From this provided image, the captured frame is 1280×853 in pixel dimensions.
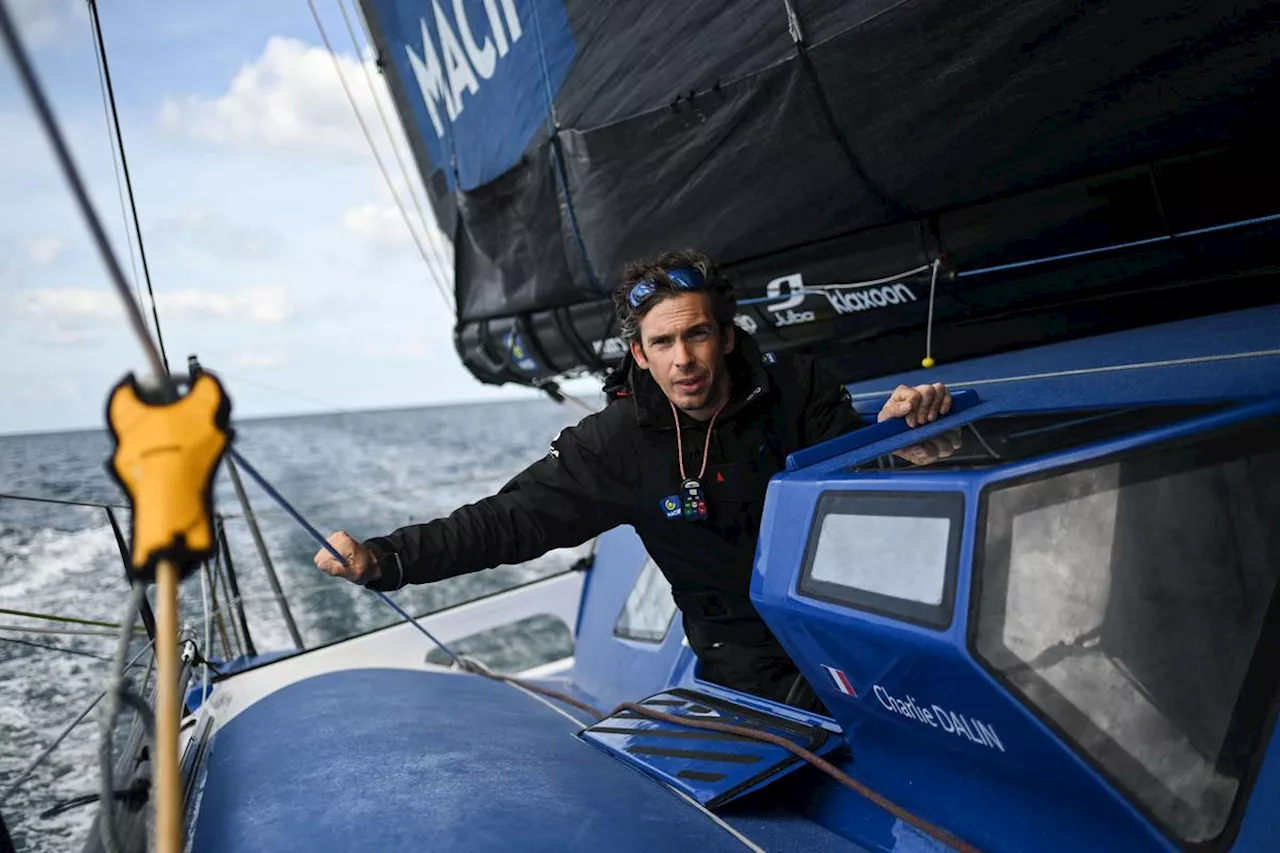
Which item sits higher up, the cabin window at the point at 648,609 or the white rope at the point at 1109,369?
the white rope at the point at 1109,369

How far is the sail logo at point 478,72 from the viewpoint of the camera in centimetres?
311

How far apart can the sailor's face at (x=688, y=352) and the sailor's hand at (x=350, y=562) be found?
694mm

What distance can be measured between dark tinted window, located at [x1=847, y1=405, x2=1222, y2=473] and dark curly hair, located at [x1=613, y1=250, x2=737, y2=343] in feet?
2.16

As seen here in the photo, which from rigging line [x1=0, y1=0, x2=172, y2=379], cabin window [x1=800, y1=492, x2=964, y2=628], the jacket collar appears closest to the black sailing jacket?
the jacket collar

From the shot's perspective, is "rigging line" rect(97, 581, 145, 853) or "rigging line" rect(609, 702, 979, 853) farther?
"rigging line" rect(609, 702, 979, 853)

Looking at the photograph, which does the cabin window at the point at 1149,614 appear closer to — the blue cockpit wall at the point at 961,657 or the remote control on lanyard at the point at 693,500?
the blue cockpit wall at the point at 961,657

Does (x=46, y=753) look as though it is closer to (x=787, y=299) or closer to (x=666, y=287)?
(x=666, y=287)

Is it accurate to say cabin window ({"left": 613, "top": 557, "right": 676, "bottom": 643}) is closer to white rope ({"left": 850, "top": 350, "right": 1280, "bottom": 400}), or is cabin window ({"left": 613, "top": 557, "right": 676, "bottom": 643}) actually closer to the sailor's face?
white rope ({"left": 850, "top": 350, "right": 1280, "bottom": 400})

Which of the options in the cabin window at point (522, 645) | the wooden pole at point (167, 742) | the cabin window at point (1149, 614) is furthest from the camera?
the cabin window at point (522, 645)

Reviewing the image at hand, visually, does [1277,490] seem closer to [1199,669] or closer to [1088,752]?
[1199,669]

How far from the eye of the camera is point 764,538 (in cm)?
152

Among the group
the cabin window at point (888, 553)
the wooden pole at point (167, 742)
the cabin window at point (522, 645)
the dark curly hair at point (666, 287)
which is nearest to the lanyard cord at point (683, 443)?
the dark curly hair at point (666, 287)

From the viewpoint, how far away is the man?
1975mm

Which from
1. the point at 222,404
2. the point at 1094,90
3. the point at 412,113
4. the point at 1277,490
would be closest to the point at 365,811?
the point at 222,404
